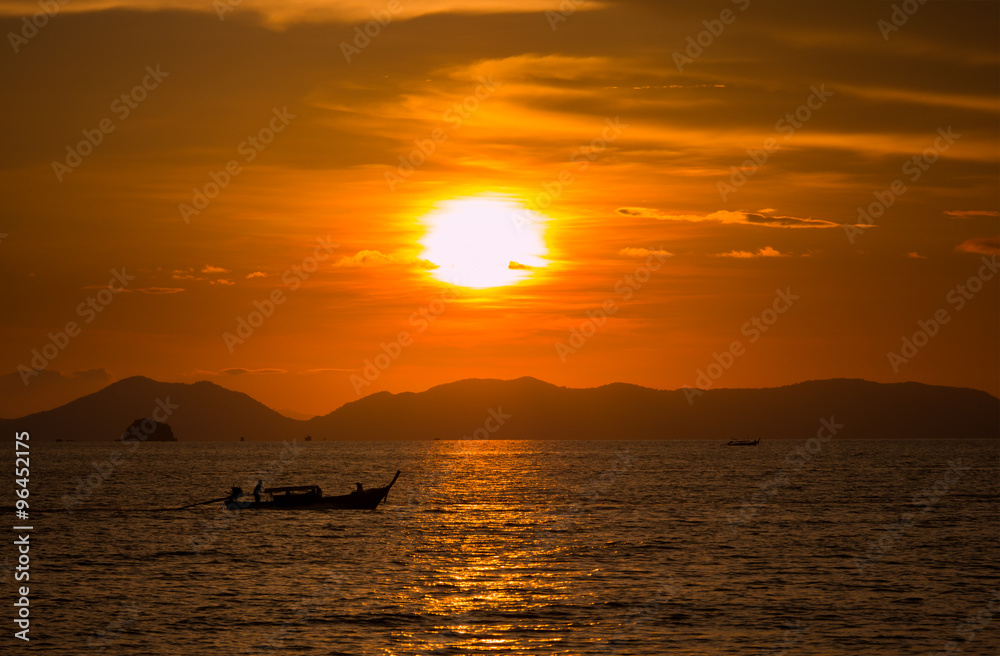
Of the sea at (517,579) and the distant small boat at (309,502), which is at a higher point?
the distant small boat at (309,502)

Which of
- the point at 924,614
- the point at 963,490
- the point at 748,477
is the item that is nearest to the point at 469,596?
the point at 924,614

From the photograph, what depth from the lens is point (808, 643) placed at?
3597 centimetres

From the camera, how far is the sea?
3656 cm

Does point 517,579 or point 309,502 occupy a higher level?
point 309,502

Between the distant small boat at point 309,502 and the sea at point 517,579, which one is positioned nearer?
the sea at point 517,579

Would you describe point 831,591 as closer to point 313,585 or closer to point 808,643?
point 808,643

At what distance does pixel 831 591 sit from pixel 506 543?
24327 millimetres

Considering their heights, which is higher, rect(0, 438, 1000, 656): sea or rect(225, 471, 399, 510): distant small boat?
rect(225, 471, 399, 510): distant small boat

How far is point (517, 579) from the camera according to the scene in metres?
49.5

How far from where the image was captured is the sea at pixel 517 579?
3656cm

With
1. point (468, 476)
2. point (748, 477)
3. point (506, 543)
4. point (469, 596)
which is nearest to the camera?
point (469, 596)

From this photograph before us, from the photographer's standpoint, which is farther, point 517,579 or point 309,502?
point 309,502

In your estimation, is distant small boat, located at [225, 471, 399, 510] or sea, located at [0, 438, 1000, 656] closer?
sea, located at [0, 438, 1000, 656]

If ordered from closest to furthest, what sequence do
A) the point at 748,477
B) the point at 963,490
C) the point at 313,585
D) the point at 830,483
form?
the point at 313,585, the point at 963,490, the point at 830,483, the point at 748,477
